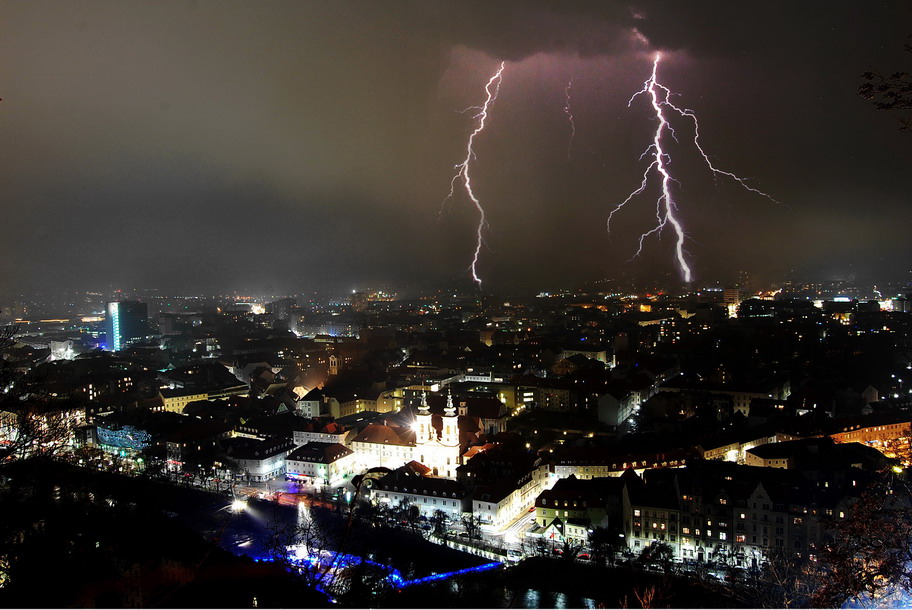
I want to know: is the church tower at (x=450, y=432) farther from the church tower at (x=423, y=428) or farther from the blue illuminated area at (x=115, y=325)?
the blue illuminated area at (x=115, y=325)

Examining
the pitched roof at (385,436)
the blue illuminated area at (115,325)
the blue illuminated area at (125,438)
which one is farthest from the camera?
the blue illuminated area at (115,325)

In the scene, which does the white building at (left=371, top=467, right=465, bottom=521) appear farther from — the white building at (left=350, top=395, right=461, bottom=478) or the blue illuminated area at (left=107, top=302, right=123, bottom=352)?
the blue illuminated area at (left=107, top=302, right=123, bottom=352)

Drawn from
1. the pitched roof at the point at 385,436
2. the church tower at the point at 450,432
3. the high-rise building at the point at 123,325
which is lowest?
the pitched roof at the point at 385,436

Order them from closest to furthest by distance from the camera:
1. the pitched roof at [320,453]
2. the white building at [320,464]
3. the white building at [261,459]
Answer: the white building at [320,464] → the pitched roof at [320,453] → the white building at [261,459]

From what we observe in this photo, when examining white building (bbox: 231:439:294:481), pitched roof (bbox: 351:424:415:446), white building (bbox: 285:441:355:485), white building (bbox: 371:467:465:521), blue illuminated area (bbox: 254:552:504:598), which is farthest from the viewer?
pitched roof (bbox: 351:424:415:446)

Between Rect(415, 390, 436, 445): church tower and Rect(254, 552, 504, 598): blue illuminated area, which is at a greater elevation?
Rect(415, 390, 436, 445): church tower

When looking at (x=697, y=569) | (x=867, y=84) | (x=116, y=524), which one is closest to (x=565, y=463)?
(x=697, y=569)

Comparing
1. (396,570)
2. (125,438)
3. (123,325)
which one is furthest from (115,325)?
(396,570)

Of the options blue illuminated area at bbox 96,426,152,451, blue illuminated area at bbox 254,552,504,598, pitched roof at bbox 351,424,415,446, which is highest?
pitched roof at bbox 351,424,415,446

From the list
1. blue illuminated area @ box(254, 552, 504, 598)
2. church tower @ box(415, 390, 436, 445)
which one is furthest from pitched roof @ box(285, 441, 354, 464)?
blue illuminated area @ box(254, 552, 504, 598)

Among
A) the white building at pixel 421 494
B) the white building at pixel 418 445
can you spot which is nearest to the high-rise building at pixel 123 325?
the white building at pixel 418 445

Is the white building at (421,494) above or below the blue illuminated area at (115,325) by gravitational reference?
below
